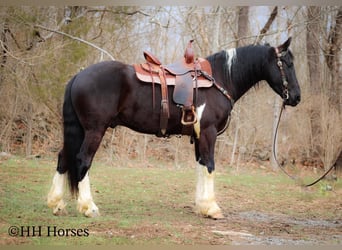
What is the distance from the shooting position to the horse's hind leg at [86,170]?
3.50 meters

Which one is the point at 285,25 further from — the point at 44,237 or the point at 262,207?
A: the point at 44,237

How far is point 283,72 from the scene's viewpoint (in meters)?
3.91

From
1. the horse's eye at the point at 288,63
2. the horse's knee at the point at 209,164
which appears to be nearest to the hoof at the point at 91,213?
the horse's knee at the point at 209,164

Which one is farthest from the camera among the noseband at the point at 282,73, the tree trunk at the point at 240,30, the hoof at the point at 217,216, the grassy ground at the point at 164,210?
the tree trunk at the point at 240,30

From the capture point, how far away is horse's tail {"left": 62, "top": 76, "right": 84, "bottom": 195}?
3.58 metres

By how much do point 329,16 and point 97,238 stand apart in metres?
3.81

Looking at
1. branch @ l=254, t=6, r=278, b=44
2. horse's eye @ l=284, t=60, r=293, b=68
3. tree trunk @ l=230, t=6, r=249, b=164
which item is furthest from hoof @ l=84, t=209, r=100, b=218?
branch @ l=254, t=6, r=278, b=44

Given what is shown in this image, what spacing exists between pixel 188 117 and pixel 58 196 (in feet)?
4.17

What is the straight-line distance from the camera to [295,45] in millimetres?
5742

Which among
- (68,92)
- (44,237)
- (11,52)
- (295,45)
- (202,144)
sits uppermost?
(295,45)

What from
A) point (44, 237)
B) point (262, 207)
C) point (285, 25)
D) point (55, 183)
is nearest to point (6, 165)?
point (55, 183)

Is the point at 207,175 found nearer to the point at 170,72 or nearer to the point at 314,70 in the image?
the point at 170,72

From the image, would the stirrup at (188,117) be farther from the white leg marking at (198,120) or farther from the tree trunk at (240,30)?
the tree trunk at (240,30)

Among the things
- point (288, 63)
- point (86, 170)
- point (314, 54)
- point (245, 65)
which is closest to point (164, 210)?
point (86, 170)
